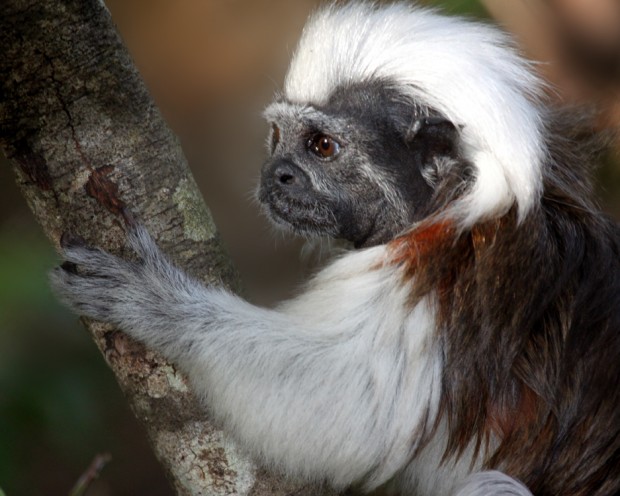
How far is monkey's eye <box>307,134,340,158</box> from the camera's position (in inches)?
134

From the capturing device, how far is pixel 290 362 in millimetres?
2994

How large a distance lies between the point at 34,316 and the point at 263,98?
3.77 m

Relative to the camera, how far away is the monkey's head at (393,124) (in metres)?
3.09

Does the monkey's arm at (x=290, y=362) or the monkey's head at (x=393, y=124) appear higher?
the monkey's head at (x=393, y=124)

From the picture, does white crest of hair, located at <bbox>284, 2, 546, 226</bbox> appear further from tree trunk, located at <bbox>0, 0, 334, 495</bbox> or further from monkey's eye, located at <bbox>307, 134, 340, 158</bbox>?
tree trunk, located at <bbox>0, 0, 334, 495</bbox>

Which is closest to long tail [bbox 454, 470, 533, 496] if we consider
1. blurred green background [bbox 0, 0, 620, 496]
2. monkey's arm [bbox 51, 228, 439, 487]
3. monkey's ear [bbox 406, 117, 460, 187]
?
monkey's arm [bbox 51, 228, 439, 487]

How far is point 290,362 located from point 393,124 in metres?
0.96

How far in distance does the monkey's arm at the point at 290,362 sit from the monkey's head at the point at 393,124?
451 millimetres

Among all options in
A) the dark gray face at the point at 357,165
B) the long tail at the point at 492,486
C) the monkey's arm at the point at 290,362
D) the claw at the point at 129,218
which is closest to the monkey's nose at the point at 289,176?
the dark gray face at the point at 357,165

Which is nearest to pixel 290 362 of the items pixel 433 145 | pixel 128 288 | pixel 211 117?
pixel 128 288

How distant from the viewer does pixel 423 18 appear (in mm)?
3453

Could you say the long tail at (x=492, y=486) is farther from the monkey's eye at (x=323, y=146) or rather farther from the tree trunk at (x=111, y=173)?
the monkey's eye at (x=323, y=146)

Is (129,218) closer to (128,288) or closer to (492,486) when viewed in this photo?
(128,288)

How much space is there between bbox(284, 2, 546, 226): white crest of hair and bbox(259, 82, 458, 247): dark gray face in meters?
0.07
